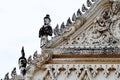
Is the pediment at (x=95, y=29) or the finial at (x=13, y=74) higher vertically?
the pediment at (x=95, y=29)

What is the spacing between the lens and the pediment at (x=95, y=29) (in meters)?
13.2

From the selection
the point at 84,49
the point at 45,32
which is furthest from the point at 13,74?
the point at 84,49

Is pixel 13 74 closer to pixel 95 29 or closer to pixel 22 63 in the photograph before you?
pixel 22 63

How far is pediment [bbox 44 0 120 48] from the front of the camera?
13.2 meters

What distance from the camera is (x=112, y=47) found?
513 inches

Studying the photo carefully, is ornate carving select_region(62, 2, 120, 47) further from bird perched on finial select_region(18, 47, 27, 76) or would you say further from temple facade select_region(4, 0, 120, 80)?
bird perched on finial select_region(18, 47, 27, 76)

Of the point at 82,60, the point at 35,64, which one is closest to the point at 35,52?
the point at 35,64

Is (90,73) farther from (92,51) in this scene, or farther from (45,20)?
(45,20)

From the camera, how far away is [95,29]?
13359 mm

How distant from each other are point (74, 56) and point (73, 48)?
0.20m

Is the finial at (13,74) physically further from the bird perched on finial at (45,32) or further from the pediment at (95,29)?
the pediment at (95,29)

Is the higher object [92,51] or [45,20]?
[45,20]

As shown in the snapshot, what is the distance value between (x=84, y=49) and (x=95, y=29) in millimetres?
606

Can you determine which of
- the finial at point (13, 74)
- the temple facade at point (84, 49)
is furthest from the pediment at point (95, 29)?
the finial at point (13, 74)
